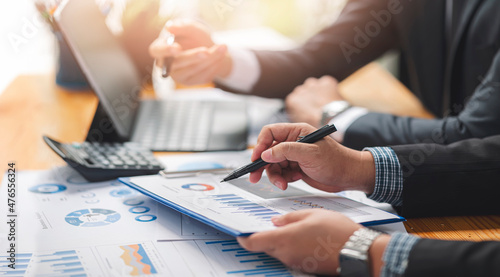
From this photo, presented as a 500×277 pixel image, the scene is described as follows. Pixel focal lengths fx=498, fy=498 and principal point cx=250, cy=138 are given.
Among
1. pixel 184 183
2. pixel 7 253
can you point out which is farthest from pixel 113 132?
pixel 7 253

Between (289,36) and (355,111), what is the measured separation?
134cm

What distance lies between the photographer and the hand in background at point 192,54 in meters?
1.08

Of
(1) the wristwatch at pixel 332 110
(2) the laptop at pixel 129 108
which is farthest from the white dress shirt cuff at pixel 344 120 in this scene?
(2) the laptop at pixel 129 108

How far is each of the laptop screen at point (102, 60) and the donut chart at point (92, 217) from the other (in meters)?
0.26


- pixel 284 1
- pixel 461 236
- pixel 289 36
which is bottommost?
pixel 461 236

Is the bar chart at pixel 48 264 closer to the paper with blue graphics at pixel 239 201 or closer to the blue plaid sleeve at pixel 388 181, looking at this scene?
the paper with blue graphics at pixel 239 201

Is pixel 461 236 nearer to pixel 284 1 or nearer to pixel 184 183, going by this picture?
pixel 184 183

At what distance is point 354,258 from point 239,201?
20 cm

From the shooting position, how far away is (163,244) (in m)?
0.57

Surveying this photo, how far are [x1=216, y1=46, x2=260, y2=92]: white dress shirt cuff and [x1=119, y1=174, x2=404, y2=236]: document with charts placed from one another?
1.65 ft

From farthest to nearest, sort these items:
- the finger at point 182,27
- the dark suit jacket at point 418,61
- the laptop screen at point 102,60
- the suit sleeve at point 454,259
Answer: the finger at point 182,27 → the dark suit jacket at point 418,61 → the laptop screen at point 102,60 → the suit sleeve at point 454,259

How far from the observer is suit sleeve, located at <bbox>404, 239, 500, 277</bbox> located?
47cm

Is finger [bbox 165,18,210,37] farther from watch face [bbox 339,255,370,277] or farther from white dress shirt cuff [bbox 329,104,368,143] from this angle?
watch face [bbox 339,255,370,277]

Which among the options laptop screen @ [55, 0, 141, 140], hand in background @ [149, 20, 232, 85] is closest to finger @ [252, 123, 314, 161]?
laptop screen @ [55, 0, 141, 140]
